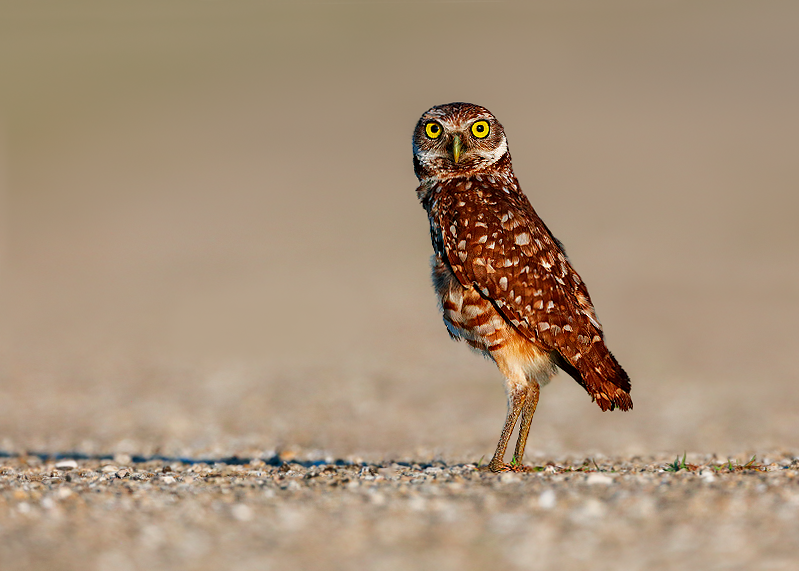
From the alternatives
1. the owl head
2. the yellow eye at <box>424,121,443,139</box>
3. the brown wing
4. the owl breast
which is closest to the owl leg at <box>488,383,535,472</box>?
the owl breast

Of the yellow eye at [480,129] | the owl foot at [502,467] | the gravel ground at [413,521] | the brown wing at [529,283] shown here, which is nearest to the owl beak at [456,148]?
the yellow eye at [480,129]

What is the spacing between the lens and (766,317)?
25.0 meters

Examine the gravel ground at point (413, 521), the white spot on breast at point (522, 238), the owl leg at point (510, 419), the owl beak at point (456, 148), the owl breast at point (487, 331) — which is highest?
the owl beak at point (456, 148)

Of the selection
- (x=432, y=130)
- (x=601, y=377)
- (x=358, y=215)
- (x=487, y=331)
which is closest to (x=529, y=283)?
(x=487, y=331)

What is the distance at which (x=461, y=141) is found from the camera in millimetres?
9164

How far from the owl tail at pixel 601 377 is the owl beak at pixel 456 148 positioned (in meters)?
2.18

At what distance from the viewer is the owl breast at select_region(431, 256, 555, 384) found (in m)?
8.27

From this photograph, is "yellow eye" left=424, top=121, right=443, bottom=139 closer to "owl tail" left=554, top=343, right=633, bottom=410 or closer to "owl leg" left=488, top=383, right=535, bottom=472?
"owl tail" left=554, top=343, right=633, bottom=410

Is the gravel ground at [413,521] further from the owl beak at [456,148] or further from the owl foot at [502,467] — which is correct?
the owl beak at [456,148]

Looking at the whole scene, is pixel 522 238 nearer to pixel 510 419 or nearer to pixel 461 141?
pixel 461 141

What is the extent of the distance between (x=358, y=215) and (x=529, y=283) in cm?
3138

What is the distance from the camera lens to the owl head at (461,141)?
30.1 feet

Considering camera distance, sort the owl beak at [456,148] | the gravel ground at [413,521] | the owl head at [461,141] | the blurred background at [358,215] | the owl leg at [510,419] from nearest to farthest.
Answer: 1. the gravel ground at [413,521]
2. the owl leg at [510,419]
3. the owl beak at [456,148]
4. the owl head at [461,141]
5. the blurred background at [358,215]

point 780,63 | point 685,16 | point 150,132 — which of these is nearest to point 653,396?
point 150,132
